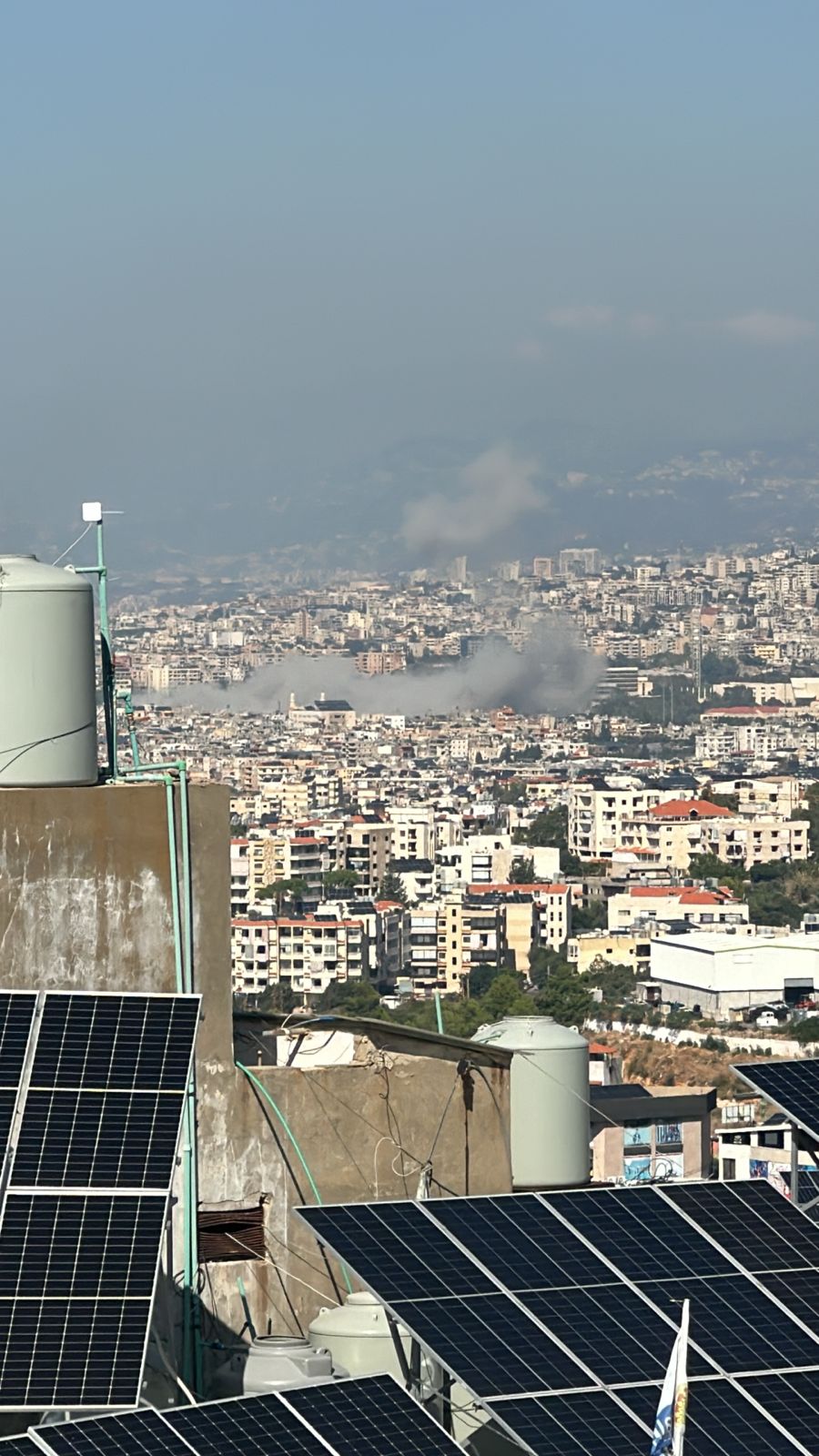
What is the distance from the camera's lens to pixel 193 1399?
10219 millimetres

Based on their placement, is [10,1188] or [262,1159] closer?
[10,1188]

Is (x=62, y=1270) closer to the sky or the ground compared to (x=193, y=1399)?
closer to the sky

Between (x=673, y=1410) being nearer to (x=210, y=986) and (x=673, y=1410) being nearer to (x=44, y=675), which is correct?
(x=210, y=986)

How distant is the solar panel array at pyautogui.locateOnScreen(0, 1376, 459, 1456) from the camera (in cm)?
838

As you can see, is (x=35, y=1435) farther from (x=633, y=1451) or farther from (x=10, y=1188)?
(x=633, y=1451)

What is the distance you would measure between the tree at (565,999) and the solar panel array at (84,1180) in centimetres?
9057

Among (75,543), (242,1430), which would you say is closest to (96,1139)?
(242,1430)

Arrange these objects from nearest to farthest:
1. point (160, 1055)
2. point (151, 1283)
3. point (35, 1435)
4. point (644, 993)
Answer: point (35, 1435), point (151, 1283), point (160, 1055), point (644, 993)

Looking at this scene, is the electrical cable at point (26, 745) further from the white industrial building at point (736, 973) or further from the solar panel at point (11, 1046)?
the white industrial building at point (736, 973)

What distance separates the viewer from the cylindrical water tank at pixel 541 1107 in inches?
492

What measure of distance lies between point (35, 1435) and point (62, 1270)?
1.00m

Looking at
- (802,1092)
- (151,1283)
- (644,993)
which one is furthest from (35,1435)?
(644,993)

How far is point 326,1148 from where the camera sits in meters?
11.9

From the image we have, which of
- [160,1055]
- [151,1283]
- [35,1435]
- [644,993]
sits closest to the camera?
[35,1435]
